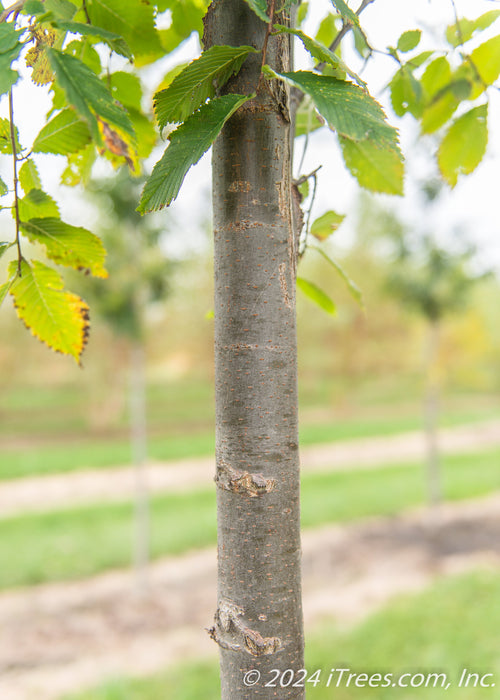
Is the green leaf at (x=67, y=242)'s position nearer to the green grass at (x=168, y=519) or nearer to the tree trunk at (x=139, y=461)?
the tree trunk at (x=139, y=461)

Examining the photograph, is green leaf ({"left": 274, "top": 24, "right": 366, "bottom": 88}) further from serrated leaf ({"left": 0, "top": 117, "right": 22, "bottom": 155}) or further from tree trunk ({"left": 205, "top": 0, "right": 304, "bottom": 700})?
serrated leaf ({"left": 0, "top": 117, "right": 22, "bottom": 155})

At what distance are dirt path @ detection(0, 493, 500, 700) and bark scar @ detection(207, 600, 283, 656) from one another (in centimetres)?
284

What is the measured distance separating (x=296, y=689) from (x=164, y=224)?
14.0 feet

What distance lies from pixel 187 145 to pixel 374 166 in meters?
0.40

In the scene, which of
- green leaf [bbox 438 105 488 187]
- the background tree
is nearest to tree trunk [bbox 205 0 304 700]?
green leaf [bbox 438 105 488 187]

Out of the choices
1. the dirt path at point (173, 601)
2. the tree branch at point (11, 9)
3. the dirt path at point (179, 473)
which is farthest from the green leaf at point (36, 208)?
the dirt path at point (179, 473)

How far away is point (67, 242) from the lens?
0.66 meters

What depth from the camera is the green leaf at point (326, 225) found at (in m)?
0.81

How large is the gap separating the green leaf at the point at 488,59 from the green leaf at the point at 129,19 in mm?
505

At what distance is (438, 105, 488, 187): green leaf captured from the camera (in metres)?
0.82

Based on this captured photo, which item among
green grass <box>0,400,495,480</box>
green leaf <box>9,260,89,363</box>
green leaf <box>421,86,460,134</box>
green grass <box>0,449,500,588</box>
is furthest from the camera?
green grass <box>0,400,495,480</box>

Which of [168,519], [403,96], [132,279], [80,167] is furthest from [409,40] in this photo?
[168,519]

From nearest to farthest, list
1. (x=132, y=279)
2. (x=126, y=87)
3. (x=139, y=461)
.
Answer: (x=126, y=87) < (x=132, y=279) < (x=139, y=461)

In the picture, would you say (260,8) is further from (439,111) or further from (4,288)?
(439,111)
